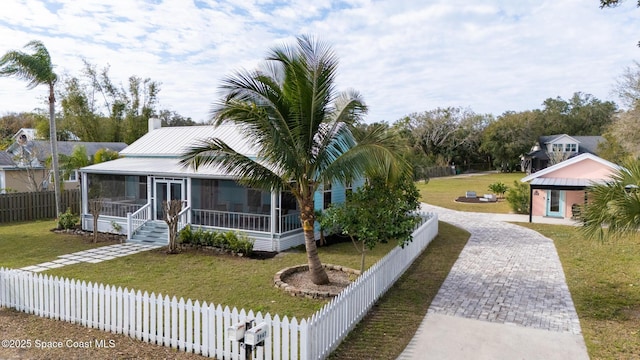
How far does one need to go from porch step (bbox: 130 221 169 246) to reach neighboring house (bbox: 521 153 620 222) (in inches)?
698

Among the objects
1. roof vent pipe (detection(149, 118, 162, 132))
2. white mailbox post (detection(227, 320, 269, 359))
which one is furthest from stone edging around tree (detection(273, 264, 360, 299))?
roof vent pipe (detection(149, 118, 162, 132))

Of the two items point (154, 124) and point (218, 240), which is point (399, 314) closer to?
point (218, 240)

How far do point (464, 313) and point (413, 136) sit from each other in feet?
187

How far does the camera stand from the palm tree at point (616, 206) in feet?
23.5

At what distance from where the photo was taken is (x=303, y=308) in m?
8.25

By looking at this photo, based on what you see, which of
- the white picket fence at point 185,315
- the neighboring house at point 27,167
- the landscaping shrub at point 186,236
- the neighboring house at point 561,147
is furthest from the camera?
the neighboring house at point 561,147

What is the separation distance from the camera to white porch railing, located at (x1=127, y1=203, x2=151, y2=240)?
15453 mm

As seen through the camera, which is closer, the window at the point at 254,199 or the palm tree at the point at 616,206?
the palm tree at the point at 616,206

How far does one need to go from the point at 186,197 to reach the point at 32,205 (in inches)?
422

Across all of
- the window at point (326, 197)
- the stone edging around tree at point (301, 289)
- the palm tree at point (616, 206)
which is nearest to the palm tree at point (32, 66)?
the window at point (326, 197)

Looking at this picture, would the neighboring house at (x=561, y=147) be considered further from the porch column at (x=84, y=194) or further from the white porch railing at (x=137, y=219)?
the porch column at (x=84, y=194)

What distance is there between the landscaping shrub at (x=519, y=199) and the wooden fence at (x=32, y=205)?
24.4m

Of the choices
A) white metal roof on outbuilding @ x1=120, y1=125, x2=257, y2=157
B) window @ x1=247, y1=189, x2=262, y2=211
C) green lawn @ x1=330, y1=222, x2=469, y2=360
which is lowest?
green lawn @ x1=330, y1=222, x2=469, y2=360

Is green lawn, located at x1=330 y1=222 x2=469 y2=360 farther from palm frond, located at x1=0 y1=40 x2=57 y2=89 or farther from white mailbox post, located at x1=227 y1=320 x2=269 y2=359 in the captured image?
palm frond, located at x1=0 y1=40 x2=57 y2=89
